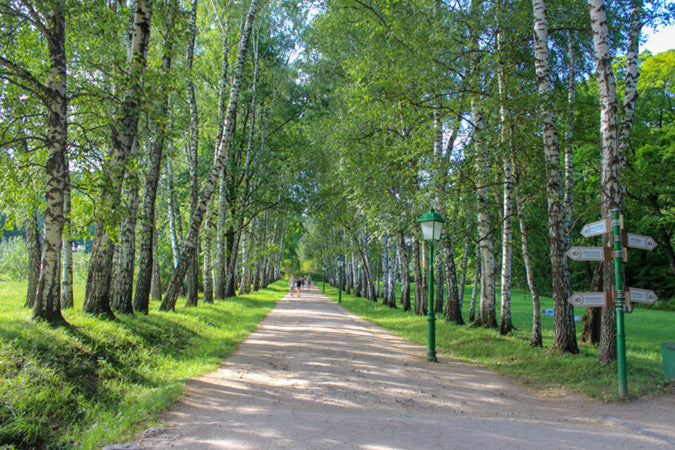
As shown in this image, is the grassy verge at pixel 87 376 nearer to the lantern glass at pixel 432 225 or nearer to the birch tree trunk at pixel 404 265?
the lantern glass at pixel 432 225

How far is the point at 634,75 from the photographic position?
8281 millimetres

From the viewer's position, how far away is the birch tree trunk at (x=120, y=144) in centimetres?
734

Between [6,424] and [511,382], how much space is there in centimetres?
678

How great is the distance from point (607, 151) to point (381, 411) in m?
5.59

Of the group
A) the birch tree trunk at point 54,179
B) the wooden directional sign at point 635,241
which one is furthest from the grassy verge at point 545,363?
the birch tree trunk at point 54,179

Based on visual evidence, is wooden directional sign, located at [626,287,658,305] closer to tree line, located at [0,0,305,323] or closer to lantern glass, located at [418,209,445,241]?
lantern glass, located at [418,209,445,241]

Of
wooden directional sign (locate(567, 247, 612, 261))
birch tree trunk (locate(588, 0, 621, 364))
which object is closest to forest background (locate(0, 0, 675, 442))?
birch tree trunk (locate(588, 0, 621, 364))

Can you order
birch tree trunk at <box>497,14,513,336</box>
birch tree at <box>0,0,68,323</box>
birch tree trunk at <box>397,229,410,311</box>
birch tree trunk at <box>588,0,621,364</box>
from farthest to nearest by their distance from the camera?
birch tree trunk at <box>397,229,410,311</box>, birch tree trunk at <box>497,14,513,336</box>, birch tree trunk at <box>588,0,621,364</box>, birch tree at <box>0,0,68,323</box>

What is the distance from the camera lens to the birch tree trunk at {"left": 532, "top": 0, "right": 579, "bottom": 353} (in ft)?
26.9

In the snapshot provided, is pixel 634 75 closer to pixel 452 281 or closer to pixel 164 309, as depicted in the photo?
pixel 452 281

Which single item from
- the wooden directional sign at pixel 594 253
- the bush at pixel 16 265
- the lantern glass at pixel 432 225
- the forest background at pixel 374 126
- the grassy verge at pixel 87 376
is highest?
the forest background at pixel 374 126

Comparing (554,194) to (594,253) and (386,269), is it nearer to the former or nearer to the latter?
(594,253)

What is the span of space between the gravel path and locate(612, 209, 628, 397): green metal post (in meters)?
0.34

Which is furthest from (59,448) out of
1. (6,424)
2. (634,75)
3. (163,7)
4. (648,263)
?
(648,263)
